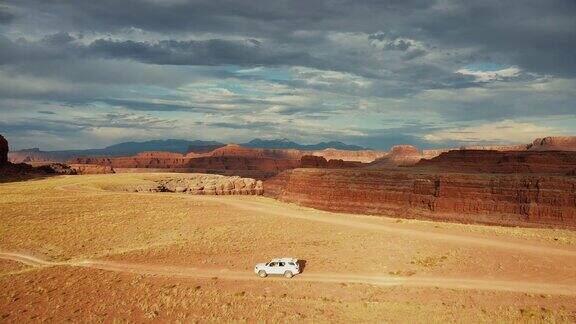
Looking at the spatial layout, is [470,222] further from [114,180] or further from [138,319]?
[114,180]

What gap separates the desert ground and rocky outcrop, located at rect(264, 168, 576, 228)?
22.9ft

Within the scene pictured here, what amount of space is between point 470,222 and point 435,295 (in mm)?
39652

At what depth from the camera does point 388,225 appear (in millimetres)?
53594

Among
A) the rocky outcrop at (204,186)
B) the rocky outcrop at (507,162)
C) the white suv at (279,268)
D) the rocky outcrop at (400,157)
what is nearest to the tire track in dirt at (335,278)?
the white suv at (279,268)

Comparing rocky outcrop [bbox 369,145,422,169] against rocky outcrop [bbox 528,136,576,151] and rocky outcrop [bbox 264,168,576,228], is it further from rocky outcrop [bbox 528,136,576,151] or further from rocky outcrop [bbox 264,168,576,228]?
rocky outcrop [bbox 264,168,576,228]

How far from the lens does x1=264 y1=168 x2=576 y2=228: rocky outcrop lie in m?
56.3

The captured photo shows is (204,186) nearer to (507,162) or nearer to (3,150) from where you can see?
(3,150)

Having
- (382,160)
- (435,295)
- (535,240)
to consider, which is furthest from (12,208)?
(382,160)

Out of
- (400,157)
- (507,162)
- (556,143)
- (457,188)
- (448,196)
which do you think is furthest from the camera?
(400,157)

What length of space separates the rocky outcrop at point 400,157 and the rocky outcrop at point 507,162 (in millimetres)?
44632

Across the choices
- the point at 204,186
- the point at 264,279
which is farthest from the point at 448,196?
the point at 204,186

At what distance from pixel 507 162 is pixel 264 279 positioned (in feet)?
218

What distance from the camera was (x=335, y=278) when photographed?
2881 cm

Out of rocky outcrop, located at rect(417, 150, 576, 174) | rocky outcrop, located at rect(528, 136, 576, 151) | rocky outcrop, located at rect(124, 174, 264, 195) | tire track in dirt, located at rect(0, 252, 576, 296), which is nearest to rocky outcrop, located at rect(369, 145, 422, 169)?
rocky outcrop, located at rect(528, 136, 576, 151)
